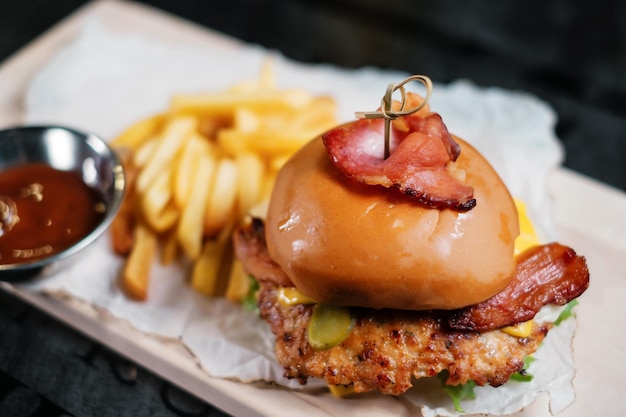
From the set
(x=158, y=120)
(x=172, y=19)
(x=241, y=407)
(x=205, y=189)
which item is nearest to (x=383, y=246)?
(x=241, y=407)

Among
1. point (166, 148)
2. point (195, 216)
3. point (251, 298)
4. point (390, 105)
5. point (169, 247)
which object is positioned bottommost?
point (169, 247)

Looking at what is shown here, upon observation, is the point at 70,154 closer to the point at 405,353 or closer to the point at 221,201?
the point at 221,201

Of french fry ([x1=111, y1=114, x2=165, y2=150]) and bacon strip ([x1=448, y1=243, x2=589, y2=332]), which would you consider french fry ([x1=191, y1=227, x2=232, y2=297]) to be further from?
bacon strip ([x1=448, y1=243, x2=589, y2=332])

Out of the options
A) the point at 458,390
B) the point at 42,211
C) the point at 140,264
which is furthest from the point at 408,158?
the point at 42,211

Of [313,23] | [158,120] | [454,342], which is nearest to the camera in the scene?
[454,342]

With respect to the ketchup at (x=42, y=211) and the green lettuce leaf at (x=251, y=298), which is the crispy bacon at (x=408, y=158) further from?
the ketchup at (x=42, y=211)

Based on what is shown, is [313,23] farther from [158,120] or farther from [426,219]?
[426,219]

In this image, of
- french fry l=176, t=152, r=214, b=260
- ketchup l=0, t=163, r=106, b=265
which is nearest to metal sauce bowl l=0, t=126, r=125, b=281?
ketchup l=0, t=163, r=106, b=265
